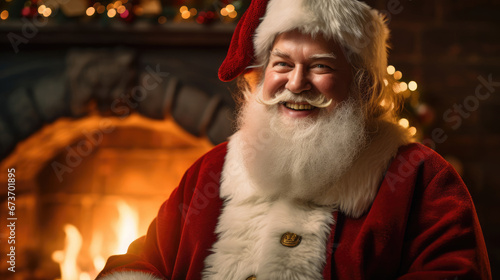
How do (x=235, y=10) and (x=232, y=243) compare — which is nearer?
(x=232, y=243)

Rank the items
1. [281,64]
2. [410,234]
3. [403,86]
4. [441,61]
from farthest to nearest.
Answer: [441,61] → [403,86] → [281,64] → [410,234]

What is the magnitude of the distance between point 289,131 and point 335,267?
334mm

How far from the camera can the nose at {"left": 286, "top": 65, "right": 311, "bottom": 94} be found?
0.98 meters

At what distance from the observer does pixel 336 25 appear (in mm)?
967

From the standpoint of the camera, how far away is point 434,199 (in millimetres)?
916

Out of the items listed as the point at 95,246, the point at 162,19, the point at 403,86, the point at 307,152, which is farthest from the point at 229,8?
the point at 95,246

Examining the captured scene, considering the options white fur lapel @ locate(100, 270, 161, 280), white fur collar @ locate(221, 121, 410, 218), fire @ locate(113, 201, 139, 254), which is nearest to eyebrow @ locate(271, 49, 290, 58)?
white fur collar @ locate(221, 121, 410, 218)

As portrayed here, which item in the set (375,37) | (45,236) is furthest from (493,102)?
(45,236)

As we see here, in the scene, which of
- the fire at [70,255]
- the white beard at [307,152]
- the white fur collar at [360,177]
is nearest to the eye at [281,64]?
the white beard at [307,152]

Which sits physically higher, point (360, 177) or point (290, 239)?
point (360, 177)

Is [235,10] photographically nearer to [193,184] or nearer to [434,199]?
[193,184]

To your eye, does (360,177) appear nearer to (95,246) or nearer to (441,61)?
(441,61)

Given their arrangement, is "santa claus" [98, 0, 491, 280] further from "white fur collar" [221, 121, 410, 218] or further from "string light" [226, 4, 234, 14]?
"string light" [226, 4, 234, 14]

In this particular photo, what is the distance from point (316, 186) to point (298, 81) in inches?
10.0
